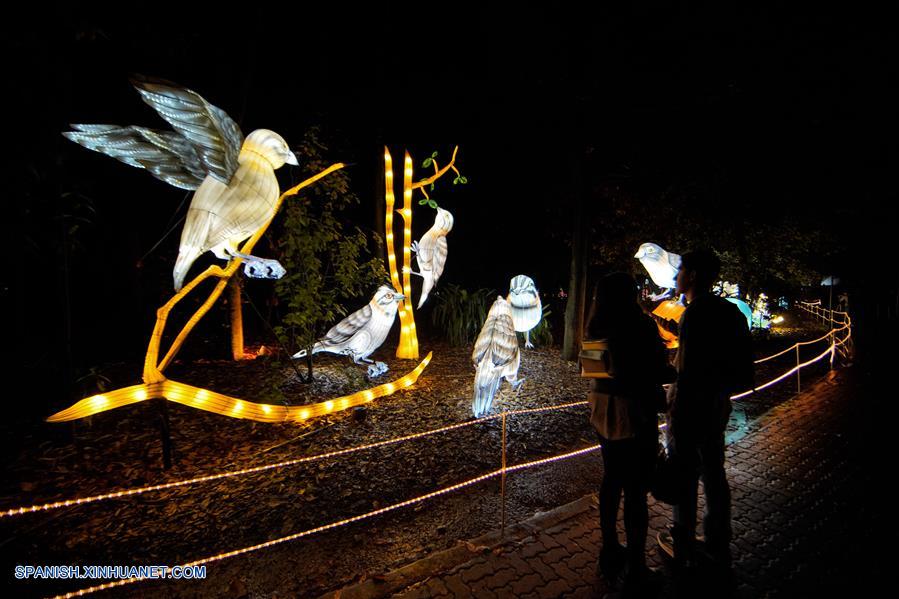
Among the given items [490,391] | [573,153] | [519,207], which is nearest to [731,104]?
[573,153]

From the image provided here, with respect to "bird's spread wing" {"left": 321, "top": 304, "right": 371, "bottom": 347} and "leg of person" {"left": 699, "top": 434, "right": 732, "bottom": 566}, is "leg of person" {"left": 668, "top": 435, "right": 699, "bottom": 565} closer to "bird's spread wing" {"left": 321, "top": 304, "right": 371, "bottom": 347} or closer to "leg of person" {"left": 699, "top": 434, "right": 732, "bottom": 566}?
"leg of person" {"left": 699, "top": 434, "right": 732, "bottom": 566}

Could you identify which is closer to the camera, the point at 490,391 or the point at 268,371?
the point at 490,391

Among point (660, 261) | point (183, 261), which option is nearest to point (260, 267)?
point (183, 261)

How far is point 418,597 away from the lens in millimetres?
2277

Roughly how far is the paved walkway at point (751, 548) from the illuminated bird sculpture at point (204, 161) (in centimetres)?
259

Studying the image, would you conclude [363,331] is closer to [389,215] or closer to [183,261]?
[389,215]

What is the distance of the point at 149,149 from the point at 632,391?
3.76 meters

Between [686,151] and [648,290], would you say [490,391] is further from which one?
[648,290]

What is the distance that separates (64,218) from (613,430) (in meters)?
4.81

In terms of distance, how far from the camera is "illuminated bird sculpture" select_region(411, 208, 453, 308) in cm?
664

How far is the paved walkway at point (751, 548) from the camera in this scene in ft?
7.73

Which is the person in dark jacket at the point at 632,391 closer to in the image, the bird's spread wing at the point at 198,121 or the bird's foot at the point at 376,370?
the bird's spread wing at the point at 198,121

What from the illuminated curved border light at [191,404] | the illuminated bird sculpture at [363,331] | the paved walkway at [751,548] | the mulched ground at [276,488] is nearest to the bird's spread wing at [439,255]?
the illuminated bird sculpture at [363,331]

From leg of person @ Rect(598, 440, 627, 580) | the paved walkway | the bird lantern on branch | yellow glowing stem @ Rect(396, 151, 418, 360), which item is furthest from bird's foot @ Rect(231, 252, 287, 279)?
yellow glowing stem @ Rect(396, 151, 418, 360)
